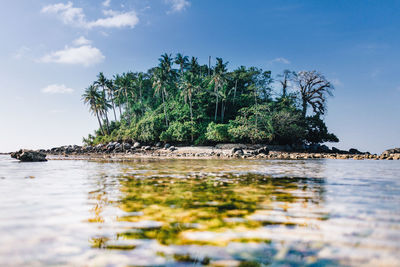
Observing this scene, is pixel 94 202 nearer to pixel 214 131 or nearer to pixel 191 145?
pixel 214 131

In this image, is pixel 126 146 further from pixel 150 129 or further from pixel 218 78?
pixel 218 78

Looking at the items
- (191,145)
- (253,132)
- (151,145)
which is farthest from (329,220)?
(151,145)

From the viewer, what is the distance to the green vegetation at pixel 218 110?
1392 inches

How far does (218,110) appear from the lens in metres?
45.7

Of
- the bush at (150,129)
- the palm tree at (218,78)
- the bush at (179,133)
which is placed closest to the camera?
the bush at (179,133)

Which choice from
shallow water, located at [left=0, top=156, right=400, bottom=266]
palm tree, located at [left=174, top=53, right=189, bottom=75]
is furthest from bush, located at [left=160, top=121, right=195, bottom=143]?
shallow water, located at [left=0, top=156, right=400, bottom=266]

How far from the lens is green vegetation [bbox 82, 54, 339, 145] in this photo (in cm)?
3535

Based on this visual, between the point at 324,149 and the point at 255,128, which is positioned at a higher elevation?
the point at 255,128

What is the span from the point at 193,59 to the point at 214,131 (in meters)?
21.9

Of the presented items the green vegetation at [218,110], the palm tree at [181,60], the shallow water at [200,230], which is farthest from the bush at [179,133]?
the shallow water at [200,230]

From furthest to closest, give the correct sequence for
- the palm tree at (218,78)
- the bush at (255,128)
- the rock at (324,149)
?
the palm tree at (218,78)
the rock at (324,149)
the bush at (255,128)

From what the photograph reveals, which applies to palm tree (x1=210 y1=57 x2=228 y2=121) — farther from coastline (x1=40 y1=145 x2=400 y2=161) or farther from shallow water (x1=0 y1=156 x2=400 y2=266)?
shallow water (x1=0 y1=156 x2=400 y2=266)

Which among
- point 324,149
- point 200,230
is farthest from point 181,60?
point 200,230

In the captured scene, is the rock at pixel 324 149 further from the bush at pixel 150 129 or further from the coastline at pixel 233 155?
the bush at pixel 150 129
